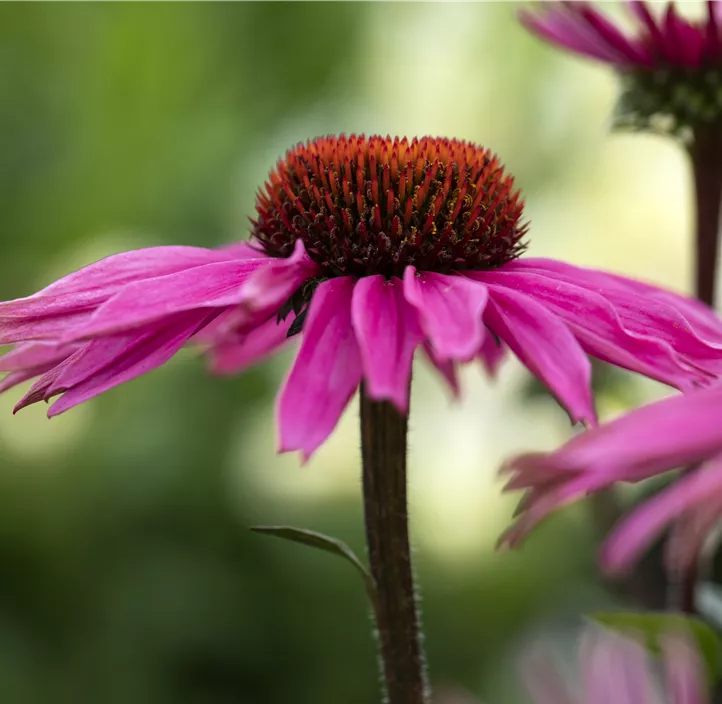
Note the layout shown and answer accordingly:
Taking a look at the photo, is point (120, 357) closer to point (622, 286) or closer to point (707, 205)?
point (622, 286)

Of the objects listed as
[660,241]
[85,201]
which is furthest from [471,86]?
[85,201]

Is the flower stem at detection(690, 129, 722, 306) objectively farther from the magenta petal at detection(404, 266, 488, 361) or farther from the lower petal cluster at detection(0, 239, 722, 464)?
the magenta petal at detection(404, 266, 488, 361)

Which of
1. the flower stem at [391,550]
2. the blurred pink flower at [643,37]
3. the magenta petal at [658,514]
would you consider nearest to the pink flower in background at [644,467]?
the magenta petal at [658,514]

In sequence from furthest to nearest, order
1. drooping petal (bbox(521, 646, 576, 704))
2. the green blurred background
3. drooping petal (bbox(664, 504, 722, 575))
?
the green blurred background
drooping petal (bbox(521, 646, 576, 704))
drooping petal (bbox(664, 504, 722, 575))

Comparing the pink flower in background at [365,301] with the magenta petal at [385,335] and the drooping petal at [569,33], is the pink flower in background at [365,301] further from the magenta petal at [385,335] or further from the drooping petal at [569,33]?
the drooping petal at [569,33]

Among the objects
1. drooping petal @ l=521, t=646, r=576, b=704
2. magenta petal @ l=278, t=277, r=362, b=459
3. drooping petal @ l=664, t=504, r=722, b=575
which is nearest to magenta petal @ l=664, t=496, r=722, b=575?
drooping petal @ l=664, t=504, r=722, b=575

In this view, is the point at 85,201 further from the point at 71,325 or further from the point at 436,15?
the point at 71,325

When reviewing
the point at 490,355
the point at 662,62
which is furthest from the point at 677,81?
the point at 490,355

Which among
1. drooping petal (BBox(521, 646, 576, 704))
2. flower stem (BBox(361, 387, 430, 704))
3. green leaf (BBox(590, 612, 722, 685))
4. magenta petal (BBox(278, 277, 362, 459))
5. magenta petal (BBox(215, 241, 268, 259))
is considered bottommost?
drooping petal (BBox(521, 646, 576, 704))
